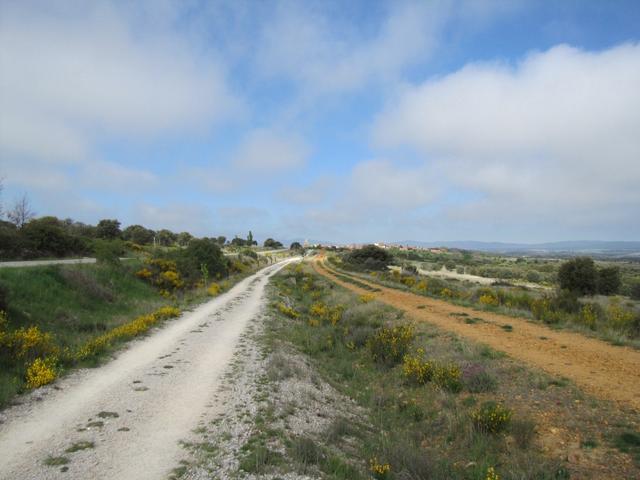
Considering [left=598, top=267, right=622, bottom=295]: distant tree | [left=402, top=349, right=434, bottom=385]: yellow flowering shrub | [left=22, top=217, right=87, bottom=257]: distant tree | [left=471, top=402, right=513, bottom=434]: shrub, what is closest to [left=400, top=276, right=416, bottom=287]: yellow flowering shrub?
[left=598, top=267, right=622, bottom=295]: distant tree

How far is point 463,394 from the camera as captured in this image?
9062 millimetres

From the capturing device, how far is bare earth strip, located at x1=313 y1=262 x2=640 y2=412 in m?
7.91

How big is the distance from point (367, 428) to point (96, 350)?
8.01m

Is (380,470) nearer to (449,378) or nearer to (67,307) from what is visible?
(449,378)

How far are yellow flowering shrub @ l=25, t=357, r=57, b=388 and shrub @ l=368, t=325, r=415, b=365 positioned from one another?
30.7 ft

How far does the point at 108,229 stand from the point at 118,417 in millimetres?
68389

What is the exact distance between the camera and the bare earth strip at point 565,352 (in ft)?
26.0

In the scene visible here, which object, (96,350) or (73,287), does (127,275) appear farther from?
(96,350)

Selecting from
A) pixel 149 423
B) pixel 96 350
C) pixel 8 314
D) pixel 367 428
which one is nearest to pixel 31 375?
pixel 96 350

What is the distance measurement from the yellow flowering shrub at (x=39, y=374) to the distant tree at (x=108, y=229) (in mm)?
61641

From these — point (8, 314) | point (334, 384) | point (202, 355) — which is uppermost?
point (8, 314)

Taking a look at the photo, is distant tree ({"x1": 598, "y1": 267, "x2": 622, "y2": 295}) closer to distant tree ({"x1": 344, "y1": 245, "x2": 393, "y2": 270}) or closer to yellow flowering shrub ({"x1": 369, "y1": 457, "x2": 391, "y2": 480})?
distant tree ({"x1": 344, "y1": 245, "x2": 393, "y2": 270})

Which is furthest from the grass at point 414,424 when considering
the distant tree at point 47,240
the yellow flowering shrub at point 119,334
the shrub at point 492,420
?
the distant tree at point 47,240

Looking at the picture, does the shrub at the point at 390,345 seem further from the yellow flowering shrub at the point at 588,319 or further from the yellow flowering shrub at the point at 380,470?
the yellow flowering shrub at the point at 380,470
